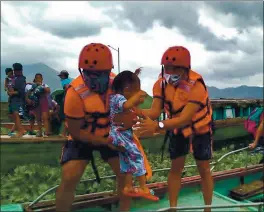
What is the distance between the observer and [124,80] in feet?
12.3

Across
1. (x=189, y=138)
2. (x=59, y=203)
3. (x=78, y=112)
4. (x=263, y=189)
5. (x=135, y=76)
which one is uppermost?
(x=135, y=76)

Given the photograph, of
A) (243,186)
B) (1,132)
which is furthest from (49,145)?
(243,186)

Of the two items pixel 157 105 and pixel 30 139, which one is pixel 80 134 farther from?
pixel 30 139

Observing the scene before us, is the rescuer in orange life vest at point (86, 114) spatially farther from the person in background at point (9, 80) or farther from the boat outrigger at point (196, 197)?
the person in background at point (9, 80)

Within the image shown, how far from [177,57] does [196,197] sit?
262 cm

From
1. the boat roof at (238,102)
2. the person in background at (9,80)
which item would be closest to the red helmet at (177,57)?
the person in background at (9,80)

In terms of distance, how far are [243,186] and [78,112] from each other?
166 inches

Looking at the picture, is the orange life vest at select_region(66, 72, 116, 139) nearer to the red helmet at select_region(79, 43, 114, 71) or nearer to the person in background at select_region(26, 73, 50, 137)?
the red helmet at select_region(79, 43, 114, 71)

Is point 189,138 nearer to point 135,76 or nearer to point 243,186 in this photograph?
point 135,76

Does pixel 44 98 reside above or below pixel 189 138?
above

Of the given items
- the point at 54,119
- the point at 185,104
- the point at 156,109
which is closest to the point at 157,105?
the point at 156,109

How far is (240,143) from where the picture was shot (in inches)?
549

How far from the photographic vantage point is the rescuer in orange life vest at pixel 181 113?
405 cm

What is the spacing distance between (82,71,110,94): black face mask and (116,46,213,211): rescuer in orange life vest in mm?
579
